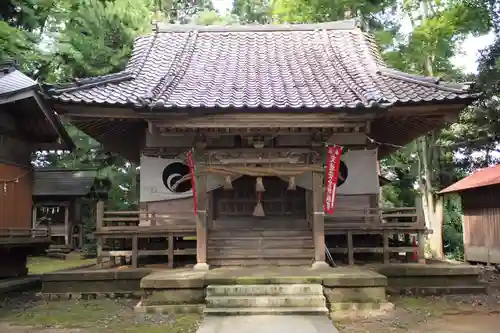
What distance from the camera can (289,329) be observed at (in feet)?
22.7

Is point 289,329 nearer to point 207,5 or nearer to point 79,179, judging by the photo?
point 79,179

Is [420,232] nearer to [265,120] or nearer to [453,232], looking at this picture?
[265,120]

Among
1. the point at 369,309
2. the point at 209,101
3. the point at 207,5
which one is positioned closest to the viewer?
the point at 369,309

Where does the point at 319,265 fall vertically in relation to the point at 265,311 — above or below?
above

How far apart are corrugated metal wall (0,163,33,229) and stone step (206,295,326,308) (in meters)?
6.84

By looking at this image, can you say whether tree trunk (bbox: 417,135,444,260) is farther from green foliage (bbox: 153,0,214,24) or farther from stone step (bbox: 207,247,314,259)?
green foliage (bbox: 153,0,214,24)

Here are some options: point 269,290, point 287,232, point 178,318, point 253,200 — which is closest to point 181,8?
point 253,200

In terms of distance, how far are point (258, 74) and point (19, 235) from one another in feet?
25.7

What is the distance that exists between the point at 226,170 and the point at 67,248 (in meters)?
16.9

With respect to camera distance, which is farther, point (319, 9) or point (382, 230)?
point (319, 9)

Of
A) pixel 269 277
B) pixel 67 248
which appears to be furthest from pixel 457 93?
pixel 67 248

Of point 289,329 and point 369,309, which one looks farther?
point 369,309

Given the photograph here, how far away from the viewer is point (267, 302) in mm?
8164

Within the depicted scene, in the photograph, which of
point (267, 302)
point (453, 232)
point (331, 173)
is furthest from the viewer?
point (453, 232)
